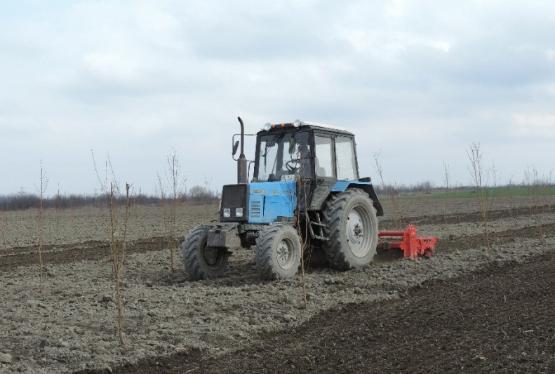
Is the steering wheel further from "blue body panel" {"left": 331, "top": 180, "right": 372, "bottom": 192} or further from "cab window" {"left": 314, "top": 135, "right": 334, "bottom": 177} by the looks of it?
"blue body panel" {"left": 331, "top": 180, "right": 372, "bottom": 192}

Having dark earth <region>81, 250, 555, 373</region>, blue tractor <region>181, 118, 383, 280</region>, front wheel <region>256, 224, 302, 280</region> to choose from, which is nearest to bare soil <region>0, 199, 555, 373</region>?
dark earth <region>81, 250, 555, 373</region>

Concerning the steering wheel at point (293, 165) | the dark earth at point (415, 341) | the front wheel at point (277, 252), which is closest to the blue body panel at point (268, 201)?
the steering wheel at point (293, 165)

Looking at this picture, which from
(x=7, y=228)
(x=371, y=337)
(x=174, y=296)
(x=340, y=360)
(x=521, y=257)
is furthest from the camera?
(x=7, y=228)

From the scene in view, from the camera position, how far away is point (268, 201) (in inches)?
378

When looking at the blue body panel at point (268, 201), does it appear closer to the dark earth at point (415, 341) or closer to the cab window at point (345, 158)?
the cab window at point (345, 158)

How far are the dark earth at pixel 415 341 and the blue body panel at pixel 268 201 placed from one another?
2.48 meters

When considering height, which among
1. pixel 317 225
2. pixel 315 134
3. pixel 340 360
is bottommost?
pixel 340 360

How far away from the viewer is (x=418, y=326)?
6.29 m

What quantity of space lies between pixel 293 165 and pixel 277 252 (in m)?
1.77

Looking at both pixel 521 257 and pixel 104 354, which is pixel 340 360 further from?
pixel 521 257

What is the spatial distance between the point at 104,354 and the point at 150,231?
1576 cm

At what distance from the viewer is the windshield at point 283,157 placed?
10039mm

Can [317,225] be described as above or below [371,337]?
above

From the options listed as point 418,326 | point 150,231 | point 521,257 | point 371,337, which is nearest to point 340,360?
point 371,337
